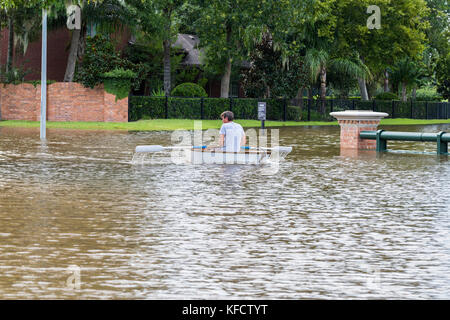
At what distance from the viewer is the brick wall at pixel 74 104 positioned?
46312 mm

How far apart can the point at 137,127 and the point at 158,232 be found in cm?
3250

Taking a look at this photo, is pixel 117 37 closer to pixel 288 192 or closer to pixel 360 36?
pixel 360 36

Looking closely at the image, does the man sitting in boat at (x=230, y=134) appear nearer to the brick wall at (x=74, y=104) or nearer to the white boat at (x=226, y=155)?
the white boat at (x=226, y=155)

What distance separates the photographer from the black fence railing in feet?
160

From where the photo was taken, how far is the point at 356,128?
2817 centimetres

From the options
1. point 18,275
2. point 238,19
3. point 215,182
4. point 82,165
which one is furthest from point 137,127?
point 18,275

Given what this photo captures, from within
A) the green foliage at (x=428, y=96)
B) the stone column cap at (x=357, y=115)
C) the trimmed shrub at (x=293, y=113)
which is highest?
the green foliage at (x=428, y=96)

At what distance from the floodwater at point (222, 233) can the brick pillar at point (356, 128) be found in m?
7.87

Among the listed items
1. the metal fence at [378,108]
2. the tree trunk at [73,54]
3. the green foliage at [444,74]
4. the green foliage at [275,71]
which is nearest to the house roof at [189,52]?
the green foliage at [275,71]

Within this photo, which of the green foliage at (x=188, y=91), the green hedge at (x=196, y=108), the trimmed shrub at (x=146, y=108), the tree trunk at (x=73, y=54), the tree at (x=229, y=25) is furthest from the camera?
the green foliage at (x=188, y=91)

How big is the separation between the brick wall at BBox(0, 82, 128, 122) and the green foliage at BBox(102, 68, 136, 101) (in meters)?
0.31

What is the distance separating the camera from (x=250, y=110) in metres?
53.9

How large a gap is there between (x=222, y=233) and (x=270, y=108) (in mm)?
45292
